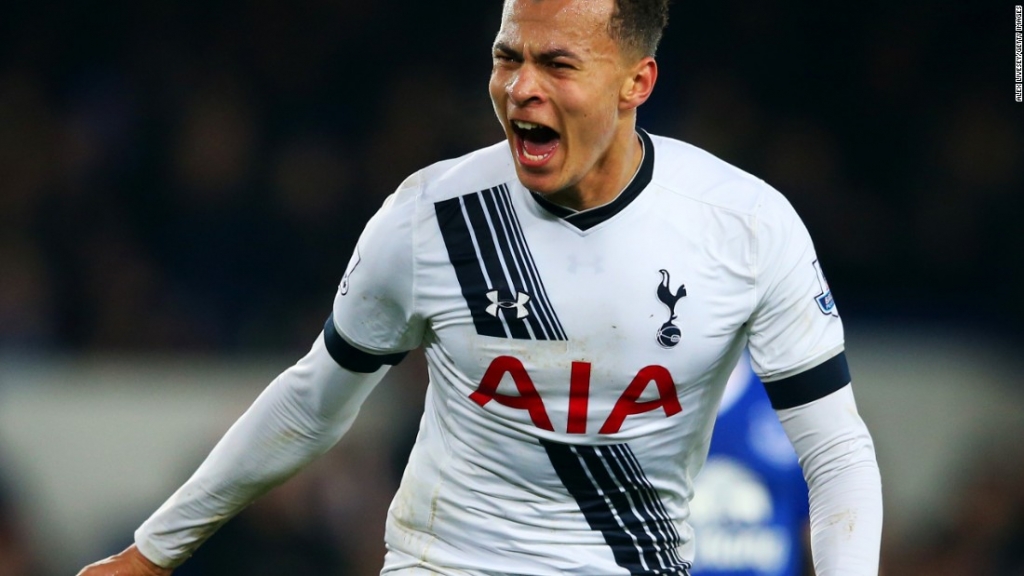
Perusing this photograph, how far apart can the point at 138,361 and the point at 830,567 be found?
4.62 metres

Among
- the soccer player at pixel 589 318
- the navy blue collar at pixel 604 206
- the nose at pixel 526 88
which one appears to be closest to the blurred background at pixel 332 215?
the soccer player at pixel 589 318

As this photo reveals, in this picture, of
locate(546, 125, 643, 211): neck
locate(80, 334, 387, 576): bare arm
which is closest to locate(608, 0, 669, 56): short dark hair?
locate(546, 125, 643, 211): neck

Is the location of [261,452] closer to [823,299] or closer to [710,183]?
[710,183]

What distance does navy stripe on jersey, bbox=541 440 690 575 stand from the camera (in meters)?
3.17

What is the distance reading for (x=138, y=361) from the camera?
22.9 ft

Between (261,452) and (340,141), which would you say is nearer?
(261,452)

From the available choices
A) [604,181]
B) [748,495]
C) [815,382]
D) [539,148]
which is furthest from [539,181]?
[748,495]

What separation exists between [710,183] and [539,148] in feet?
1.27

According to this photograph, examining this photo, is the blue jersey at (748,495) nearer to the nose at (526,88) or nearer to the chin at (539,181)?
the chin at (539,181)

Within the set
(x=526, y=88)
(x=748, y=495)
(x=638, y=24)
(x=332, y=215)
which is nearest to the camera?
(x=526, y=88)

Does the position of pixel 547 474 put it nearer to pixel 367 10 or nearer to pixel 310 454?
pixel 310 454

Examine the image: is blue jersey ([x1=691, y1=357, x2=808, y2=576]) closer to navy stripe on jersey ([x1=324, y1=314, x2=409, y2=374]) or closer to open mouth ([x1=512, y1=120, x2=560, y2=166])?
navy stripe on jersey ([x1=324, y1=314, x2=409, y2=374])

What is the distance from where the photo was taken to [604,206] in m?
3.16

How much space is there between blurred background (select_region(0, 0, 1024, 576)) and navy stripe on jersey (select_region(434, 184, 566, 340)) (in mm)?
3613
